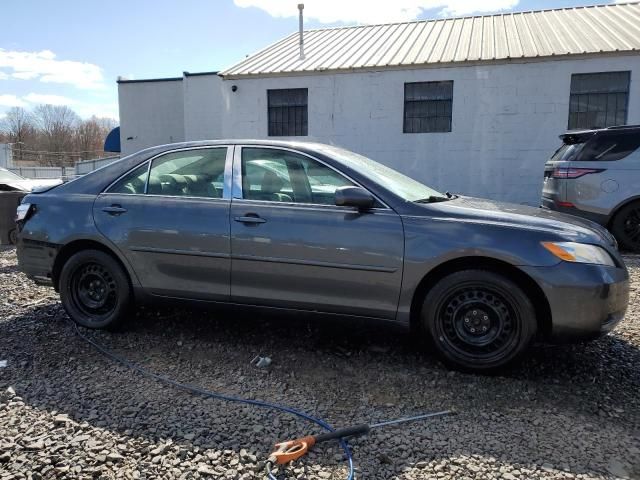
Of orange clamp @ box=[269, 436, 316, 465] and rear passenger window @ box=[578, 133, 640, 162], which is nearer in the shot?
orange clamp @ box=[269, 436, 316, 465]

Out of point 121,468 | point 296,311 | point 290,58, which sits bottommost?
point 121,468

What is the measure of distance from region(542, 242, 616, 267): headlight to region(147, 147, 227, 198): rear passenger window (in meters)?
2.37

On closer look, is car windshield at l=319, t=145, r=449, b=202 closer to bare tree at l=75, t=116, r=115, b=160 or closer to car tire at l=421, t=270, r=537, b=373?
car tire at l=421, t=270, r=537, b=373

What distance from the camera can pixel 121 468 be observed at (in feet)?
8.06

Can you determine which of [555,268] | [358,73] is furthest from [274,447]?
[358,73]

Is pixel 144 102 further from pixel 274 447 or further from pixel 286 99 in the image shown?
pixel 274 447

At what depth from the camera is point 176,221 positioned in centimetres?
386

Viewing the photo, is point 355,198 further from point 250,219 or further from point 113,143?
point 113,143

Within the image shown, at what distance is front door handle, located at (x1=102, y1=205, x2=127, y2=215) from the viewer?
4.02 meters

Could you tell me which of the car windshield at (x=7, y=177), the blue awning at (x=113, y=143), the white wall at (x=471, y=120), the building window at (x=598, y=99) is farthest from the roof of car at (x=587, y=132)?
the blue awning at (x=113, y=143)

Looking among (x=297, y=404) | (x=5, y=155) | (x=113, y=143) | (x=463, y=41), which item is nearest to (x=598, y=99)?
(x=463, y=41)

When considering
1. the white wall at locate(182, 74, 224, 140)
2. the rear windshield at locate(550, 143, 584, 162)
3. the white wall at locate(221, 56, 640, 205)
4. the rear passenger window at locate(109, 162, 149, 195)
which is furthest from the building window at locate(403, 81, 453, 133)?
the rear passenger window at locate(109, 162, 149, 195)

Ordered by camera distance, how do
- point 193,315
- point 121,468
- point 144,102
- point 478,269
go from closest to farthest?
point 121,468 → point 478,269 → point 193,315 → point 144,102

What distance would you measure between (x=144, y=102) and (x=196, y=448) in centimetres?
2073
